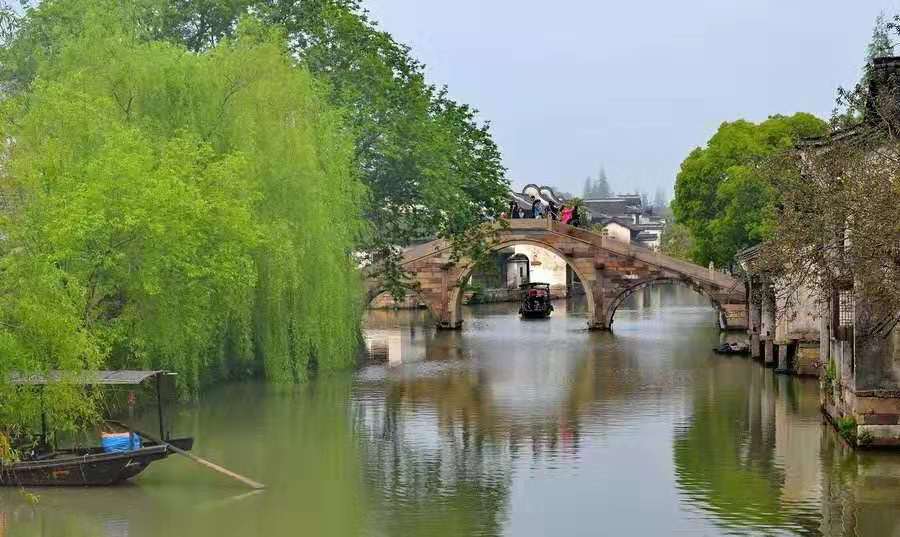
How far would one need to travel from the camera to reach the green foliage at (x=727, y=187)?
5441cm

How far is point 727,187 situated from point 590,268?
6419 mm

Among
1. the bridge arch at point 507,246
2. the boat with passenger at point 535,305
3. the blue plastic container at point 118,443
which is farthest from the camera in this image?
the boat with passenger at point 535,305

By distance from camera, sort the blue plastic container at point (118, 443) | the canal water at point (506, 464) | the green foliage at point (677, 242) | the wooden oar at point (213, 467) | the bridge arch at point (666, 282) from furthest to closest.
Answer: the green foliage at point (677, 242)
the bridge arch at point (666, 282)
the blue plastic container at point (118, 443)
the wooden oar at point (213, 467)
the canal water at point (506, 464)

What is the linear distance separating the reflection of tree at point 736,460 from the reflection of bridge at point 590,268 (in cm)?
1780

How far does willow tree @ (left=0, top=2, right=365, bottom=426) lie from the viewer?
23000mm

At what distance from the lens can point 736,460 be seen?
1008 inches

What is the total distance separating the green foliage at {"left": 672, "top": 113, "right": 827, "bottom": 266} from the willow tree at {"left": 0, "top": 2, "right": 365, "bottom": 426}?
22420 millimetres

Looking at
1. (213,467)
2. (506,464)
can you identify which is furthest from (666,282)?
(213,467)

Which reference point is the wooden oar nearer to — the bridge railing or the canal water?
the canal water

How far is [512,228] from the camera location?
55.9 metres

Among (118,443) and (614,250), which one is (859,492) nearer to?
(118,443)

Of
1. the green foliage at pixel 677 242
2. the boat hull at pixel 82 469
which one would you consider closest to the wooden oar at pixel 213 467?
the boat hull at pixel 82 469

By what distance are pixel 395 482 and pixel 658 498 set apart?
4.50 meters

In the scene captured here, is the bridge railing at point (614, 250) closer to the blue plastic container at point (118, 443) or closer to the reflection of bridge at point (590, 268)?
the reflection of bridge at point (590, 268)
